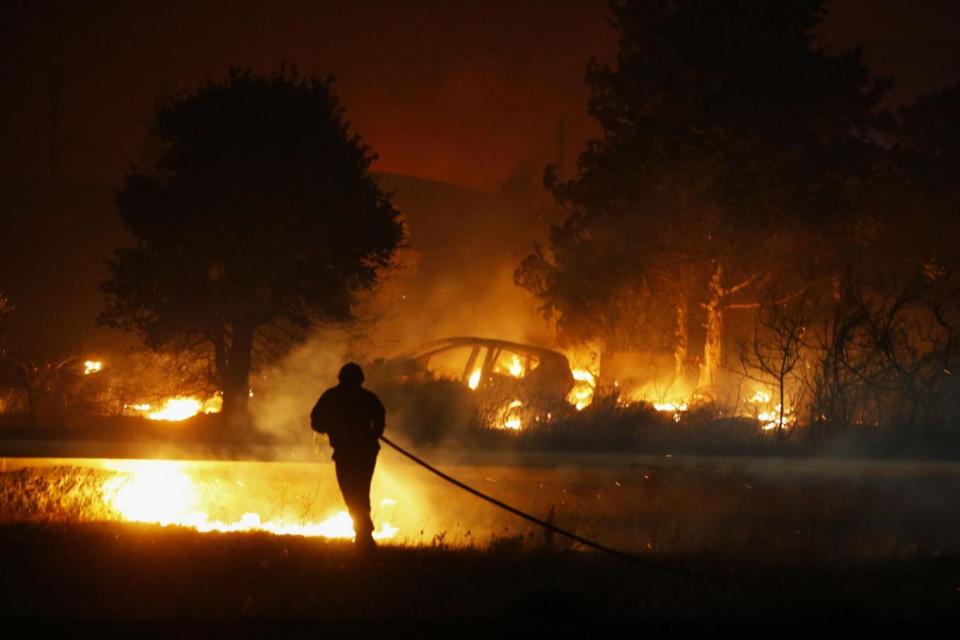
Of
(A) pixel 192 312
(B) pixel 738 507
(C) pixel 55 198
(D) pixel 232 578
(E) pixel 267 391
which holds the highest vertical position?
(C) pixel 55 198

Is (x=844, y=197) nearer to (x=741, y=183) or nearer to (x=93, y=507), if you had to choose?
(x=741, y=183)

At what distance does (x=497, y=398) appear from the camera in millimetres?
15055

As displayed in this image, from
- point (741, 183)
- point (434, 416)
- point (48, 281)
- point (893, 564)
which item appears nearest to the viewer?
point (893, 564)

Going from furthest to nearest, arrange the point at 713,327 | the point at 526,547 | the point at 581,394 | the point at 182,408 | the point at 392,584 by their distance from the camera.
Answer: the point at 713,327
the point at 581,394
the point at 182,408
the point at 526,547
the point at 392,584

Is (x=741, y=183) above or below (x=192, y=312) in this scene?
above

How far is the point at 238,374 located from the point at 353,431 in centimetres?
705

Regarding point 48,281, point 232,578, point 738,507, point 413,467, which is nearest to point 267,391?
point 413,467

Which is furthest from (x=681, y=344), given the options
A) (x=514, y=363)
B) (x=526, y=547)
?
(x=526, y=547)

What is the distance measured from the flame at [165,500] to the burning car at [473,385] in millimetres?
2435

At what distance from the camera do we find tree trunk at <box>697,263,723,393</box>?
23.1 metres

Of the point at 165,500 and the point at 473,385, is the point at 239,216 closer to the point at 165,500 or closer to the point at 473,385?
the point at 165,500

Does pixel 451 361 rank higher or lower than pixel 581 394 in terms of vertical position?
higher

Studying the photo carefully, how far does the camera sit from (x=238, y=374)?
1496 centimetres

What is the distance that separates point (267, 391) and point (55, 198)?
114 feet
